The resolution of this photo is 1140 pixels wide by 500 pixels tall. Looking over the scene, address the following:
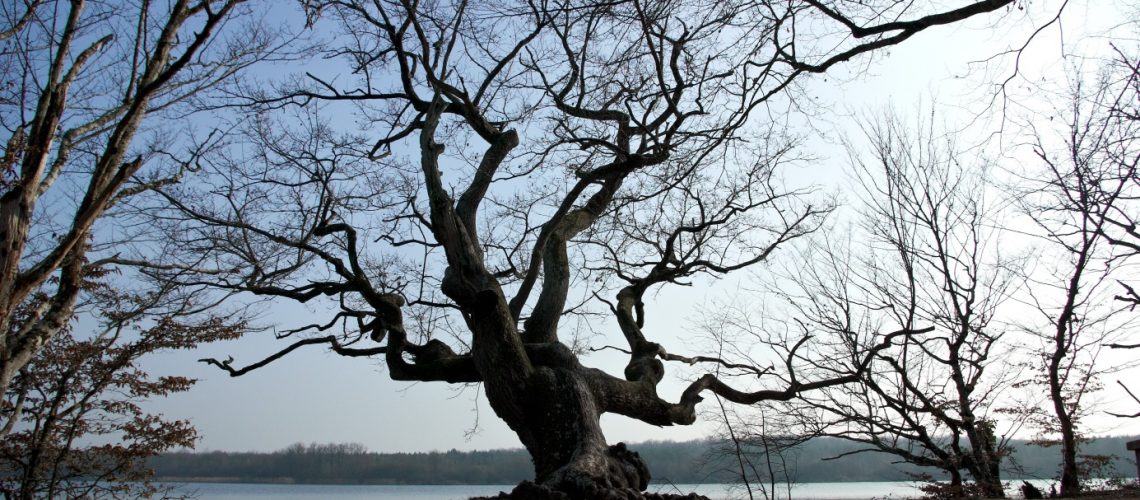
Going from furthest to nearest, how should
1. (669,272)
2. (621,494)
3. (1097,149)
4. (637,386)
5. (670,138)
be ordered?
(1097,149) → (669,272) → (670,138) → (637,386) → (621,494)

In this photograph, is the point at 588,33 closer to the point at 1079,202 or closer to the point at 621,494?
the point at 621,494

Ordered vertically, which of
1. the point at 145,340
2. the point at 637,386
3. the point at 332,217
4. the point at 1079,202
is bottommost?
the point at 637,386

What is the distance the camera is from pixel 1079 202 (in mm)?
9250

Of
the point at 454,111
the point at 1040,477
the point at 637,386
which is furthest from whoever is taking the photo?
the point at 1040,477

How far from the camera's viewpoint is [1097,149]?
904 centimetres

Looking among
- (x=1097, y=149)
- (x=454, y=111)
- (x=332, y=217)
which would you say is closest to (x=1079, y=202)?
(x=1097, y=149)

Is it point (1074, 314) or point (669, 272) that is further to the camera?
point (1074, 314)

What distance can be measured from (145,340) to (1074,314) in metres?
12.5

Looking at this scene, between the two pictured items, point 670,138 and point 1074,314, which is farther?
point 1074,314

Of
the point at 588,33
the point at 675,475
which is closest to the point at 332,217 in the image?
the point at 588,33

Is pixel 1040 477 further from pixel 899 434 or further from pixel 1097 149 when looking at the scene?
pixel 1097 149

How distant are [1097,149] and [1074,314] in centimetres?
223

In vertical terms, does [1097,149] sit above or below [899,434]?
above

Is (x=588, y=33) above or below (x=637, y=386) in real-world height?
above
